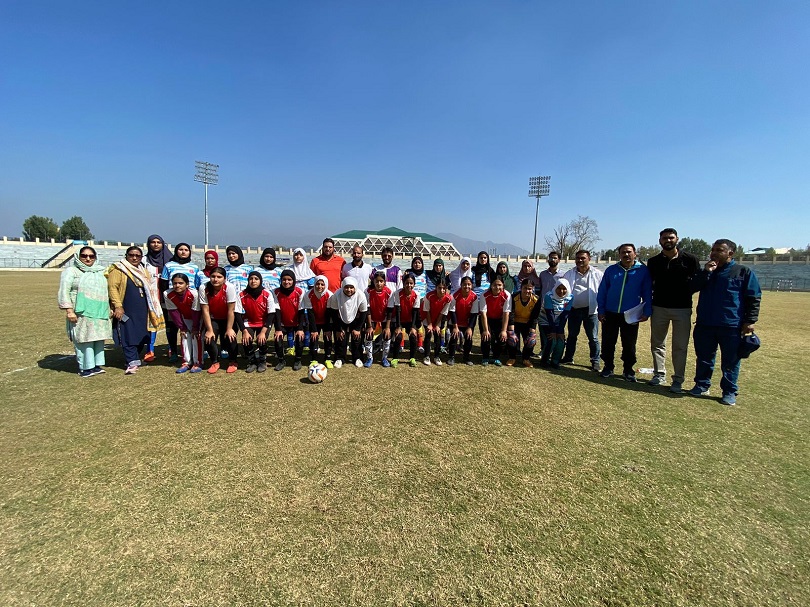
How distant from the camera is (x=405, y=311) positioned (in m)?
6.23

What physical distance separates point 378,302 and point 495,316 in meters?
2.09

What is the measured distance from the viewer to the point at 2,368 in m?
5.41

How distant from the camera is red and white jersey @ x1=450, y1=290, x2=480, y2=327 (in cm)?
626

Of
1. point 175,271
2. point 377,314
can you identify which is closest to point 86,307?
point 175,271

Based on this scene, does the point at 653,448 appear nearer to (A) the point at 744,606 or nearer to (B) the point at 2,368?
(A) the point at 744,606

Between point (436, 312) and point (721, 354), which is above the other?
point (436, 312)

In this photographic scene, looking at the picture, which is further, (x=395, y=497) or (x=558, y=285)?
(x=558, y=285)

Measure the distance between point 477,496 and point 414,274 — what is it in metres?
4.54

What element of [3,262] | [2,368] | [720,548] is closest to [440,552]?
[720,548]

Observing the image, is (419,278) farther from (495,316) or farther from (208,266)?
(208,266)

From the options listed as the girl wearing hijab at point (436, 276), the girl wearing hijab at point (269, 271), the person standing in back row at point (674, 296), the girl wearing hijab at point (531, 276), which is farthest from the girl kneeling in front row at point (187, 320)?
the person standing in back row at point (674, 296)

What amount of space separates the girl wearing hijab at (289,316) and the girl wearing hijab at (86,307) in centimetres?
241

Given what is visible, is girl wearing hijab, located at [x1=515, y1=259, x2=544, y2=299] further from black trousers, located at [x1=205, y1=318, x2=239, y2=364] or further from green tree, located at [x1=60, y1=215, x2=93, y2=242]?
green tree, located at [x1=60, y1=215, x2=93, y2=242]

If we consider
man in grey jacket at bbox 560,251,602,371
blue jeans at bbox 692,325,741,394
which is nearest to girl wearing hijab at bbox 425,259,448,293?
man in grey jacket at bbox 560,251,602,371
